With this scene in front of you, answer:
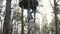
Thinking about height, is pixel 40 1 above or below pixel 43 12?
above

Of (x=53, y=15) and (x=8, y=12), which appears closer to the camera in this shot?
(x=8, y=12)

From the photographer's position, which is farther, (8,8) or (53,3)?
(53,3)

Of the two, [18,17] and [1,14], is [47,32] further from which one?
[1,14]

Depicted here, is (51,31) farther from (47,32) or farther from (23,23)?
(23,23)

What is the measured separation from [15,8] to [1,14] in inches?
31.5

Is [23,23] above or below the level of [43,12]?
below

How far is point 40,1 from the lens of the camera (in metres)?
6.86

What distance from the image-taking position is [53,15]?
6.86 meters

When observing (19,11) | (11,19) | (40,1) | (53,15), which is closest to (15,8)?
(19,11)

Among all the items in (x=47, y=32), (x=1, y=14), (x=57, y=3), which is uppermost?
(x=57, y=3)

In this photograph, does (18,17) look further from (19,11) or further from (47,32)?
(47,32)

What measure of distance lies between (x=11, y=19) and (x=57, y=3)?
106 inches

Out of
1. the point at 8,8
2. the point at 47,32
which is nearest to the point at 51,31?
the point at 47,32

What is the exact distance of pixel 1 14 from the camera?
6.64m
